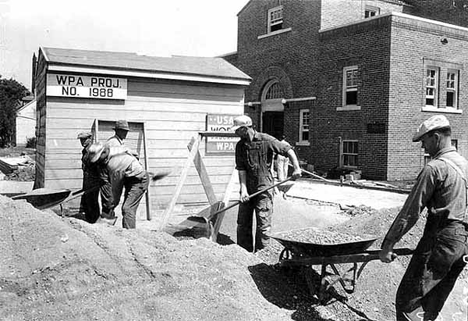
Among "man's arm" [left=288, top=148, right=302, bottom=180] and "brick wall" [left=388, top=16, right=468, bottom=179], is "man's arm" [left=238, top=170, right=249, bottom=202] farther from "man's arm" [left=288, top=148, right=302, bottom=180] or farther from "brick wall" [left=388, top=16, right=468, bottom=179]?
"brick wall" [left=388, top=16, right=468, bottom=179]

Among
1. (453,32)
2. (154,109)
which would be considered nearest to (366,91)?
(453,32)

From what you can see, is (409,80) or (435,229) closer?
(435,229)

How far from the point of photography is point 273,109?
83.6ft

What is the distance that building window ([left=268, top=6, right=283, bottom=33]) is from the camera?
25888 mm

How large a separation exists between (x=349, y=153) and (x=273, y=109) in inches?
228

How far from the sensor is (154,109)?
33.8 feet

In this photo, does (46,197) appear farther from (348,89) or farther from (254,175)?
(348,89)

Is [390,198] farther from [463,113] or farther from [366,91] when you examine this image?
[463,113]

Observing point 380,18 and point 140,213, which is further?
point 380,18

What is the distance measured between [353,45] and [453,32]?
14.6 feet

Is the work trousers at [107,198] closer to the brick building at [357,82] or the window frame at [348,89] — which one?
the brick building at [357,82]

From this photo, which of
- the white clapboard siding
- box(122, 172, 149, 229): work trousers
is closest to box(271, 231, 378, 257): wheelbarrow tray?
box(122, 172, 149, 229): work trousers

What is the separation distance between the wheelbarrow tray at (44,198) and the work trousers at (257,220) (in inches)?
124

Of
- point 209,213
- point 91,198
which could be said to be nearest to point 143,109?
point 91,198
